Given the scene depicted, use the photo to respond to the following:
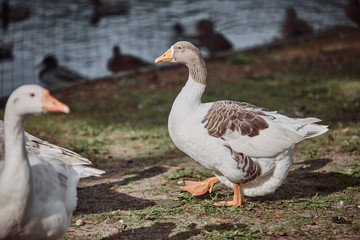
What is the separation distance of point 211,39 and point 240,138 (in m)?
7.24

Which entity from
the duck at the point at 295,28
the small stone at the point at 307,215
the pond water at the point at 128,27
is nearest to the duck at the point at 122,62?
the pond water at the point at 128,27

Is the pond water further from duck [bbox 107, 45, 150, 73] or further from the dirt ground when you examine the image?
the dirt ground

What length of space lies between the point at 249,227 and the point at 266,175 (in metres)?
0.63

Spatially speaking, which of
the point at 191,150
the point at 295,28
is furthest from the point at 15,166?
the point at 295,28

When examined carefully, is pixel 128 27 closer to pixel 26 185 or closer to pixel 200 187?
pixel 200 187

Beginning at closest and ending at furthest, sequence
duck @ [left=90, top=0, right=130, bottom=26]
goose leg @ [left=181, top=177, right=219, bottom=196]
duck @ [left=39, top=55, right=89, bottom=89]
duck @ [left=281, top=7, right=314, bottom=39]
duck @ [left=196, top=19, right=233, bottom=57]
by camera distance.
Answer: goose leg @ [left=181, top=177, right=219, bottom=196]
duck @ [left=39, top=55, right=89, bottom=89]
duck @ [left=196, top=19, right=233, bottom=57]
duck @ [left=281, top=7, right=314, bottom=39]
duck @ [left=90, top=0, right=130, bottom=26]

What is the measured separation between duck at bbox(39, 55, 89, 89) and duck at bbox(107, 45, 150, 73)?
39.9 inches

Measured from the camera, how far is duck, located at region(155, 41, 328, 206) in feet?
13.5

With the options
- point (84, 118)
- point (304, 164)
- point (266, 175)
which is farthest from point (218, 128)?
point (84, 118)

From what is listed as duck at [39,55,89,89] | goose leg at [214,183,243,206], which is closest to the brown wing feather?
goose leg at [214,183,243,206]

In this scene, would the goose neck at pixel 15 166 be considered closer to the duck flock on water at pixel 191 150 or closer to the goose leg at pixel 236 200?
the duck flock on water at pixel 191 150

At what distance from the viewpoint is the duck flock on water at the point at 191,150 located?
2877 millimetres

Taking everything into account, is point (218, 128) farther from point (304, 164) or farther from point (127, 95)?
point (127, 95)

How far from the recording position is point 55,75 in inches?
417
